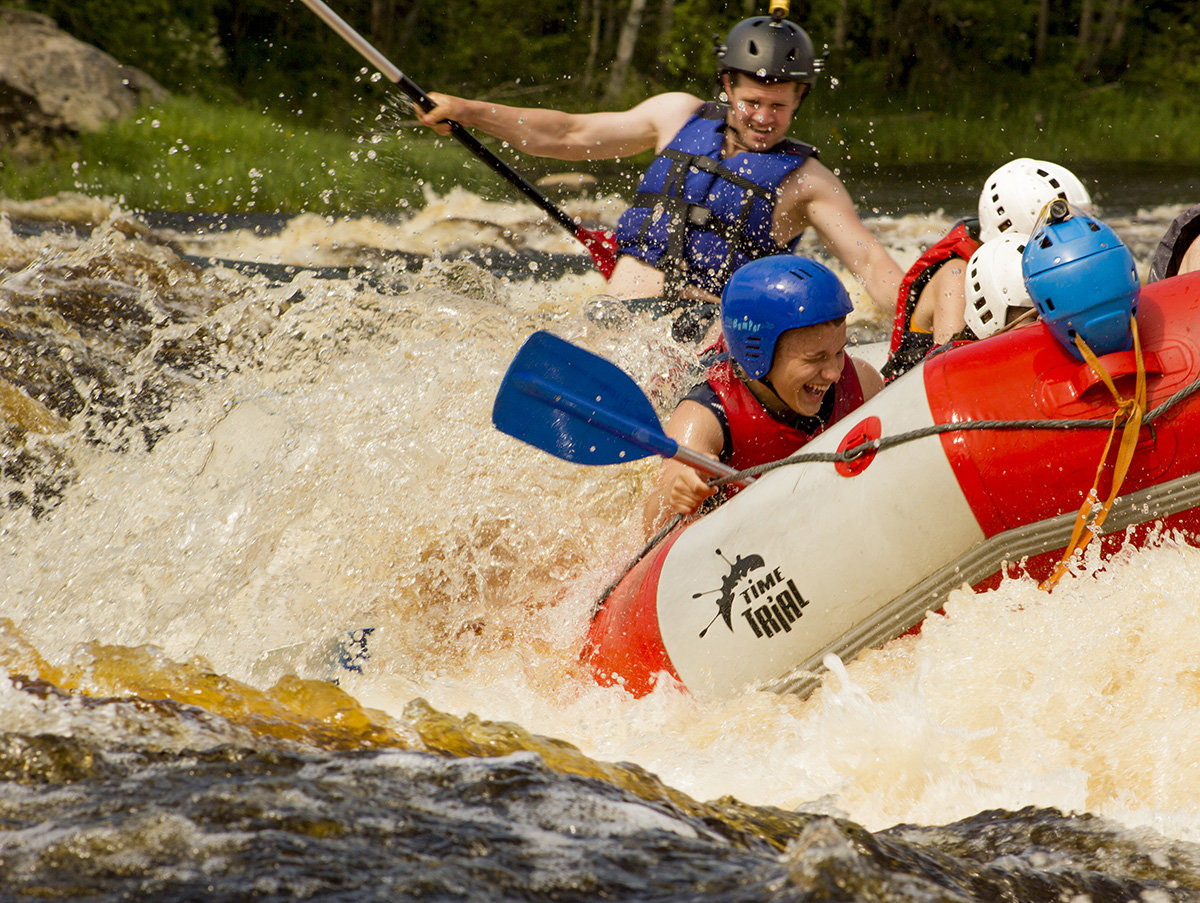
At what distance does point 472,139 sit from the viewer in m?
5.29

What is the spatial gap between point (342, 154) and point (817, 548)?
13.9 metres

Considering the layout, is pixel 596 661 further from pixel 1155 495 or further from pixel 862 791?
pixel 1155 495

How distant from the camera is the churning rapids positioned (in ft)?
6.52

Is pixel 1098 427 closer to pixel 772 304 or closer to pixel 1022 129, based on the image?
pixel 772 304

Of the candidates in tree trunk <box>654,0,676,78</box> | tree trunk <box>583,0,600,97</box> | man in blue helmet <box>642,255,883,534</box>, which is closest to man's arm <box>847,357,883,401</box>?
man in blue helmet <box>642,255,883,534</box>

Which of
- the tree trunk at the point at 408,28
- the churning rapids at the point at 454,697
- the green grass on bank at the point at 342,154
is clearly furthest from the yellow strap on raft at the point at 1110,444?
the tree trunk at the point at 408,28

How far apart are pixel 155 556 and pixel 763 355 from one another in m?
2.26

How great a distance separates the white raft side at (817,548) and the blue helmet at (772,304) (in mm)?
335

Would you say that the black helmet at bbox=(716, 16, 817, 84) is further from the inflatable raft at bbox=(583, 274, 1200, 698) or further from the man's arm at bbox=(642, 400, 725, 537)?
the inflatable raft at bbox=(583, 274, 1200, 698)

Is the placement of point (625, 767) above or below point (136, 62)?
below

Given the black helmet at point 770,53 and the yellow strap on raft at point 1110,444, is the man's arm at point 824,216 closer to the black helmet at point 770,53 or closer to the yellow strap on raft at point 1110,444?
the black helmet at point 770,53

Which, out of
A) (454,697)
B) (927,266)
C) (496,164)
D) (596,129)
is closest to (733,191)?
(596,129)

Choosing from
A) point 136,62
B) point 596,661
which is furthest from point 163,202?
point 596,661

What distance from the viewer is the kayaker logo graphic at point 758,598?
281 cm
